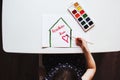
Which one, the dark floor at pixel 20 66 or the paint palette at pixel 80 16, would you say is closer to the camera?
the paint palette at pixel 80 16

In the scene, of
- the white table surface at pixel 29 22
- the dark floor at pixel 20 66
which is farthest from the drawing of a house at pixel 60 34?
the dark floor at pixel 20 66

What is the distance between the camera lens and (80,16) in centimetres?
85

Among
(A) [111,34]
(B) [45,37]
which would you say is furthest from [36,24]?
(A) [111,34]

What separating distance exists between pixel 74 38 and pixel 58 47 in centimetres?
7

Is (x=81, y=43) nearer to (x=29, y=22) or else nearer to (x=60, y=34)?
(x=60, y=34)

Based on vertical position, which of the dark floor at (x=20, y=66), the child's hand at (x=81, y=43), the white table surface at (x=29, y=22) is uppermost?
the white table surface at (x=29, y=22)

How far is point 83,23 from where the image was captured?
85 centimetres

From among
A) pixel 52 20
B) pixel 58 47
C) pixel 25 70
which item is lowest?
pixel 25 70

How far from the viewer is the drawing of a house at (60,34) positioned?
0.84m

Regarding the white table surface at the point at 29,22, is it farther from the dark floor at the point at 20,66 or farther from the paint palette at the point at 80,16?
the dark floor at the point at 20,66

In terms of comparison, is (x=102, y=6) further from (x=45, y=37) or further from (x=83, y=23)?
(x=45, y=37)

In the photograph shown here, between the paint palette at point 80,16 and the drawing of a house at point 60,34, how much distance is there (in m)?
0.05

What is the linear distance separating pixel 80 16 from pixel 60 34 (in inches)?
4.0

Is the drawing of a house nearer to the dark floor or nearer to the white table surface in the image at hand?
the white table surface
